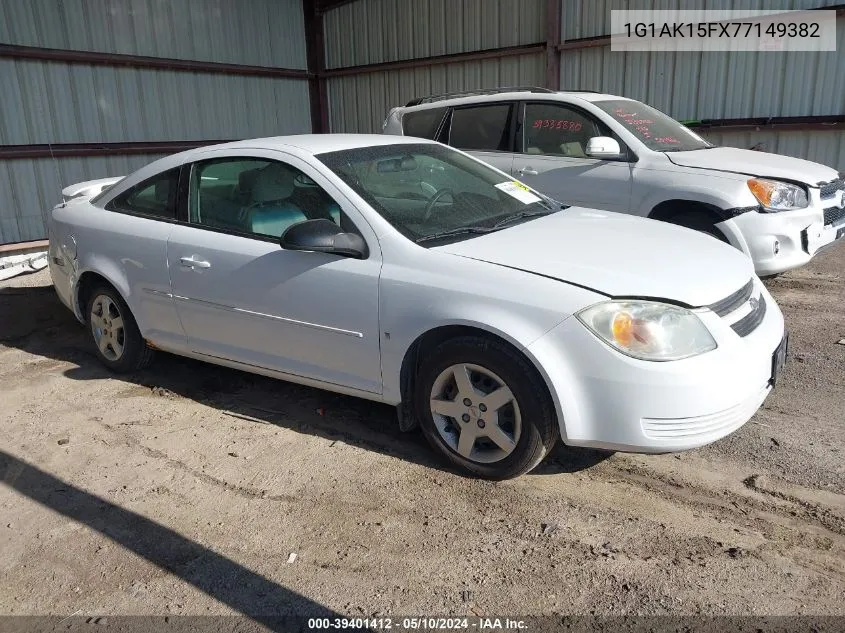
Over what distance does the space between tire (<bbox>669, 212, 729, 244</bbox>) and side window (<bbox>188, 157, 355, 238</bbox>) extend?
11.1 ft

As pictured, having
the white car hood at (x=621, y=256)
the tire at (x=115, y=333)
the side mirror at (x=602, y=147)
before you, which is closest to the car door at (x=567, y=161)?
the side mirror at (x=602, y=147)

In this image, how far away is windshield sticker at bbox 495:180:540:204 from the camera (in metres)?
4.46

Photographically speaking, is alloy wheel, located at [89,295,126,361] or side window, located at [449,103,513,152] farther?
side window, located at [449,103,513,152]

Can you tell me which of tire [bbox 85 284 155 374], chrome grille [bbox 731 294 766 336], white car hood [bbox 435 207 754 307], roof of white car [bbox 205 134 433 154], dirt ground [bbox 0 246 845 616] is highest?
roof of white car [bbox 205 134 433 154]

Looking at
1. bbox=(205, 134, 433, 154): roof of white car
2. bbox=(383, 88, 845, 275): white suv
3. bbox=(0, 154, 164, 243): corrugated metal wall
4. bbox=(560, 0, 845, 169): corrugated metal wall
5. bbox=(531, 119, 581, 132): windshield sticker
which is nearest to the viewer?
bbox=(205, 134, 433, 154): roof of white car

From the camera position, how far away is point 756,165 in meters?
6.18

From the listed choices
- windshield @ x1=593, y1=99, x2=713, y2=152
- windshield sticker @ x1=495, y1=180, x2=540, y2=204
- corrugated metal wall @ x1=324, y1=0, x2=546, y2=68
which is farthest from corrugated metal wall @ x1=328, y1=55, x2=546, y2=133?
windshield sticker @ x1=495, y1=180, x2=540, y2=204

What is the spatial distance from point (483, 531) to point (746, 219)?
12.5ft

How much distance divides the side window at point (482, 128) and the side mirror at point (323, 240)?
389 cm

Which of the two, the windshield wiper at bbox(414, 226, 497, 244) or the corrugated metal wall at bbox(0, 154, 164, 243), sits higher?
the windshield wiper at bbox(414, 226, 497, 244)

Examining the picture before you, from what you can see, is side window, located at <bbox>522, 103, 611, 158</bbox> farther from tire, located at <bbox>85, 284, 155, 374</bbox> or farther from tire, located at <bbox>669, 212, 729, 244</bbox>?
tire, located at <bbox>85, 284, 155, 374</bbox>

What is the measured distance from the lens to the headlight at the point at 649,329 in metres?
3.07

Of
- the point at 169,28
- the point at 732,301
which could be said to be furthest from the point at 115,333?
the point at 169,28

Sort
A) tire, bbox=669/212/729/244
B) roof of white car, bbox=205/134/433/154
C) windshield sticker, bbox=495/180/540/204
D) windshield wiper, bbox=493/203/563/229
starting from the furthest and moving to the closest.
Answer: tire, bbox=669/212/729/244, windshield sticker, bbox=495/180/540/204, roof of white car, bbox=205/134/433/154, windshield wiper, bbox=493/203/563/229
